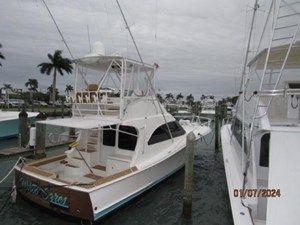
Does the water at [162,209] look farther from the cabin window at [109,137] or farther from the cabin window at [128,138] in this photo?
the cabin window at [109,137]

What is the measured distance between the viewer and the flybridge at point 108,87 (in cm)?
1014

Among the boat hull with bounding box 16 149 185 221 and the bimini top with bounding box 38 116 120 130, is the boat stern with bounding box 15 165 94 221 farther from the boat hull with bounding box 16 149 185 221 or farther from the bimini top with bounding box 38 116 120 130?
the bimini top with bounding box 38 116 120 130

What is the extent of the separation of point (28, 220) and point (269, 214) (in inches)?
250

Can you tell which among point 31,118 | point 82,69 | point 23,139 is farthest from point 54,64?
point 82,69

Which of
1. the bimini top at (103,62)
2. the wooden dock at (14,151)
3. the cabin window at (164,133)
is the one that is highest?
the bimini top at (103,62)

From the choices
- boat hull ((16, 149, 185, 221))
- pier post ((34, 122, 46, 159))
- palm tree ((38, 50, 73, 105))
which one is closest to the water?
boat hull ((16, 149, 185, 221))

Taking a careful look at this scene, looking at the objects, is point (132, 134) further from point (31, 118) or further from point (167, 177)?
point (31, 118)

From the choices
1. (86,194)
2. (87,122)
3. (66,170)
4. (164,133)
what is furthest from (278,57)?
(66,170)

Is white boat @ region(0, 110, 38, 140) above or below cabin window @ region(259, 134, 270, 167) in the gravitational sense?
below

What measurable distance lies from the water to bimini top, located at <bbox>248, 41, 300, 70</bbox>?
462 centimetres

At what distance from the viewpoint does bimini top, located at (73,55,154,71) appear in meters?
10.4

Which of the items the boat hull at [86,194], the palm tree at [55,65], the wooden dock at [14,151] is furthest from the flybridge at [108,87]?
the palm tree at [55,65]

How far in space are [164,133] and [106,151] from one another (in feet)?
7.52
